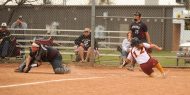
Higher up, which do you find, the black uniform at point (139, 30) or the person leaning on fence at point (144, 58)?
the black uniform at point (139, 30)

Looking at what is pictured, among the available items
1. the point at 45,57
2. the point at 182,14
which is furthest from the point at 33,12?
the point at 45,57

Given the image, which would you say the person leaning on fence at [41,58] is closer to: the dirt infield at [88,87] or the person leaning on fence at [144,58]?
the person leaning on fence at [144,58]

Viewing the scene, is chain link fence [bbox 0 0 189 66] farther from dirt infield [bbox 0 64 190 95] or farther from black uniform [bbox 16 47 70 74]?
dirt infield [bbox 0 64 190 95]

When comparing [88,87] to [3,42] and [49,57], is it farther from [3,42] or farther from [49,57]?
[3,42]

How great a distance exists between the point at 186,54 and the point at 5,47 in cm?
598

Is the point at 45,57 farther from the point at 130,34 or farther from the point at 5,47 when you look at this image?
the point at 5,47

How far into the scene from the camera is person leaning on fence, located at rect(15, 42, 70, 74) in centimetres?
1551

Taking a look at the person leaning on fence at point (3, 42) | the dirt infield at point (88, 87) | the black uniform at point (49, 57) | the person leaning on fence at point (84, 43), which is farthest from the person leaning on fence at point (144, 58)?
the person leaning on fence at point (3, 42)

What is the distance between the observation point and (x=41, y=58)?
51.9 ft

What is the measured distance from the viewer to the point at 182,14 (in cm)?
2566

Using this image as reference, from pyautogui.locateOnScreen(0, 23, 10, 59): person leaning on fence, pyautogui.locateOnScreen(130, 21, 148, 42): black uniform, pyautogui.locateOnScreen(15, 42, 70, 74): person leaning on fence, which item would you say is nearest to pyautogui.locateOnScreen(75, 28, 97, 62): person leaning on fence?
pyautogui.locateOnScreen(0, 23, 10, 59): person leaning on fence

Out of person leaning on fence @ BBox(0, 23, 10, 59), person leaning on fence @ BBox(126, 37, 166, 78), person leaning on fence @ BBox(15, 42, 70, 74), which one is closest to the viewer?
person leaning on fence @ BBox(126, 37, 166, 78)

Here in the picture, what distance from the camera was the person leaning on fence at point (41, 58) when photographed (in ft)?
50.9

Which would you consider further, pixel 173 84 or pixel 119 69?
pixel 119 69
